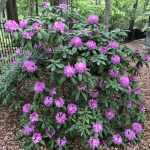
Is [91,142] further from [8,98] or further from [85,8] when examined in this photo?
[85,8]

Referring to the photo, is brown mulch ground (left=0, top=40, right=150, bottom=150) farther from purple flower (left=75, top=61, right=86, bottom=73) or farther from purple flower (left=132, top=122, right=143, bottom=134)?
purple flower (left=75, top=61, right=86, bottom=73)

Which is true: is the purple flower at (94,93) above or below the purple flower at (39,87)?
below

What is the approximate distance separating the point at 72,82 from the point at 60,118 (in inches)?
22.3

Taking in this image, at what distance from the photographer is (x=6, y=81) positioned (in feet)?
13.4

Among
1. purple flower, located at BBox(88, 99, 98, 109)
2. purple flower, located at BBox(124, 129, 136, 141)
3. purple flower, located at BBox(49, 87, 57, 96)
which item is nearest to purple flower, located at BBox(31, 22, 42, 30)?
purple flower, located at BBox(49, 87, 57, 96)

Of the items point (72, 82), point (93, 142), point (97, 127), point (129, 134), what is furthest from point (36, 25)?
point (129, 134)

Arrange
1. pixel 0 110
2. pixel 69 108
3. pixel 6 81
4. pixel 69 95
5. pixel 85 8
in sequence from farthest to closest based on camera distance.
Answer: pixel 85 8
pixel 0 110
pixel 6 81
pixel 69 95
pixel 69 108

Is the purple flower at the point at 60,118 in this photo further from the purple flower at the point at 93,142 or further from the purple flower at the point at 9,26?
the purple flower at the point at 9,26

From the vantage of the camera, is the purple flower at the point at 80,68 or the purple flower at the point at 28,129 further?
the purple flower at the point at 28,129

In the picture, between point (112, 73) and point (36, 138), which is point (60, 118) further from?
point (112, 73)

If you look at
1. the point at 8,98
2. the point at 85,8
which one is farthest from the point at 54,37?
the point at 85,8

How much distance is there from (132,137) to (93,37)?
166 cm

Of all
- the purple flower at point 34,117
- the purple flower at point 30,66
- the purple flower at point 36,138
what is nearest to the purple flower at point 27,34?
the purple flower at point 30,66

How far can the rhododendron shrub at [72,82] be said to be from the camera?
3203 millimetres
